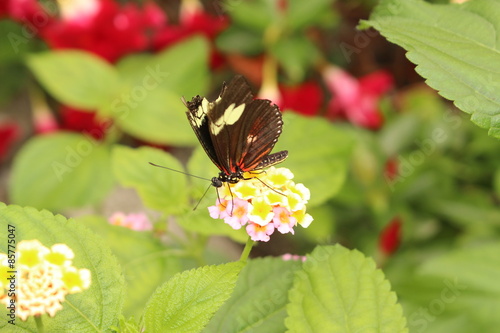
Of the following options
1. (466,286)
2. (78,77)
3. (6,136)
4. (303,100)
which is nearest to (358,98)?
(303,100)

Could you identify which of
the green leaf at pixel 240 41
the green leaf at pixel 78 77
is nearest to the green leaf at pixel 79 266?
the green leaf at pixel 78 77

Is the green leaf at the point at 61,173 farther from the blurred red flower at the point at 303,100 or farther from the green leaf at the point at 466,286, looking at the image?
the green leaf at the point at 466,286

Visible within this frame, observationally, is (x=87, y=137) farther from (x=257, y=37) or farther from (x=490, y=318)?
(x=490, y=318)

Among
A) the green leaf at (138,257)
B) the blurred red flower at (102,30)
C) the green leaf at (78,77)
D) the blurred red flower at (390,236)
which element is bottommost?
the green leaf at (138,257)

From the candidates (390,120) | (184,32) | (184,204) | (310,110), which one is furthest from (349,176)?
(184,204)

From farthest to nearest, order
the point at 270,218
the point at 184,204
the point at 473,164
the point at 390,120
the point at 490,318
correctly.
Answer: the point at 390,120, the point at 473,164, the point at 490,318, the point at 184,204, the point at 270,218
